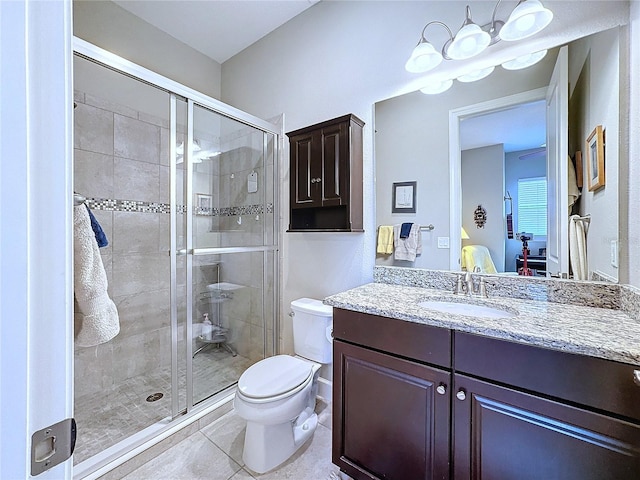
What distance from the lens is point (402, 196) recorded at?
5.77 feet

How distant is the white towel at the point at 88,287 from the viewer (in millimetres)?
1122

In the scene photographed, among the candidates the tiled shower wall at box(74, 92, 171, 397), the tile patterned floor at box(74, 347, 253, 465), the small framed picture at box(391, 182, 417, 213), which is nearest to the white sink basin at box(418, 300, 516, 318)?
the small framed picture at box(391, 182, 417, 213)

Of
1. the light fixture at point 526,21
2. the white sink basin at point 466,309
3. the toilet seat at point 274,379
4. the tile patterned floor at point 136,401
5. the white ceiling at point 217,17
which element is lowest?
the tile patterned floor at point 136,401

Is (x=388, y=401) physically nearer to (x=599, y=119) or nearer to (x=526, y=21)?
(x=599, y=119)

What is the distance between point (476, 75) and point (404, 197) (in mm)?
715

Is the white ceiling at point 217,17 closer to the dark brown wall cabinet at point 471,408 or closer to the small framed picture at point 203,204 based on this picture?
the small framed picture at point 203,204

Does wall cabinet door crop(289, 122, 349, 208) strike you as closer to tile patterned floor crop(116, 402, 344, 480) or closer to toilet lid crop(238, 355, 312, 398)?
toilet lid crop(238, 355, 312, 398)

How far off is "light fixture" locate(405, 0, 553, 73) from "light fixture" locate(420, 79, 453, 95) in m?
0.08

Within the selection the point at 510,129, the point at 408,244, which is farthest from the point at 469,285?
the point at 510,129

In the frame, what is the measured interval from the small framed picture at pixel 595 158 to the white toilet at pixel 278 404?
1431 millimetres

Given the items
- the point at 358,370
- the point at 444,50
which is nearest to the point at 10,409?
the point at 358,370

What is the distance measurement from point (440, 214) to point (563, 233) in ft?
1.80

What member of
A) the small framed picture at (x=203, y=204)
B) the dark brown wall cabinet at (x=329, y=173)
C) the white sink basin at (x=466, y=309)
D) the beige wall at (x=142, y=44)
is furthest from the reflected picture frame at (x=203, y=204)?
the white sink basin at (x=466, y=309)

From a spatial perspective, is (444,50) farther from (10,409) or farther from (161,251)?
(161,251)
